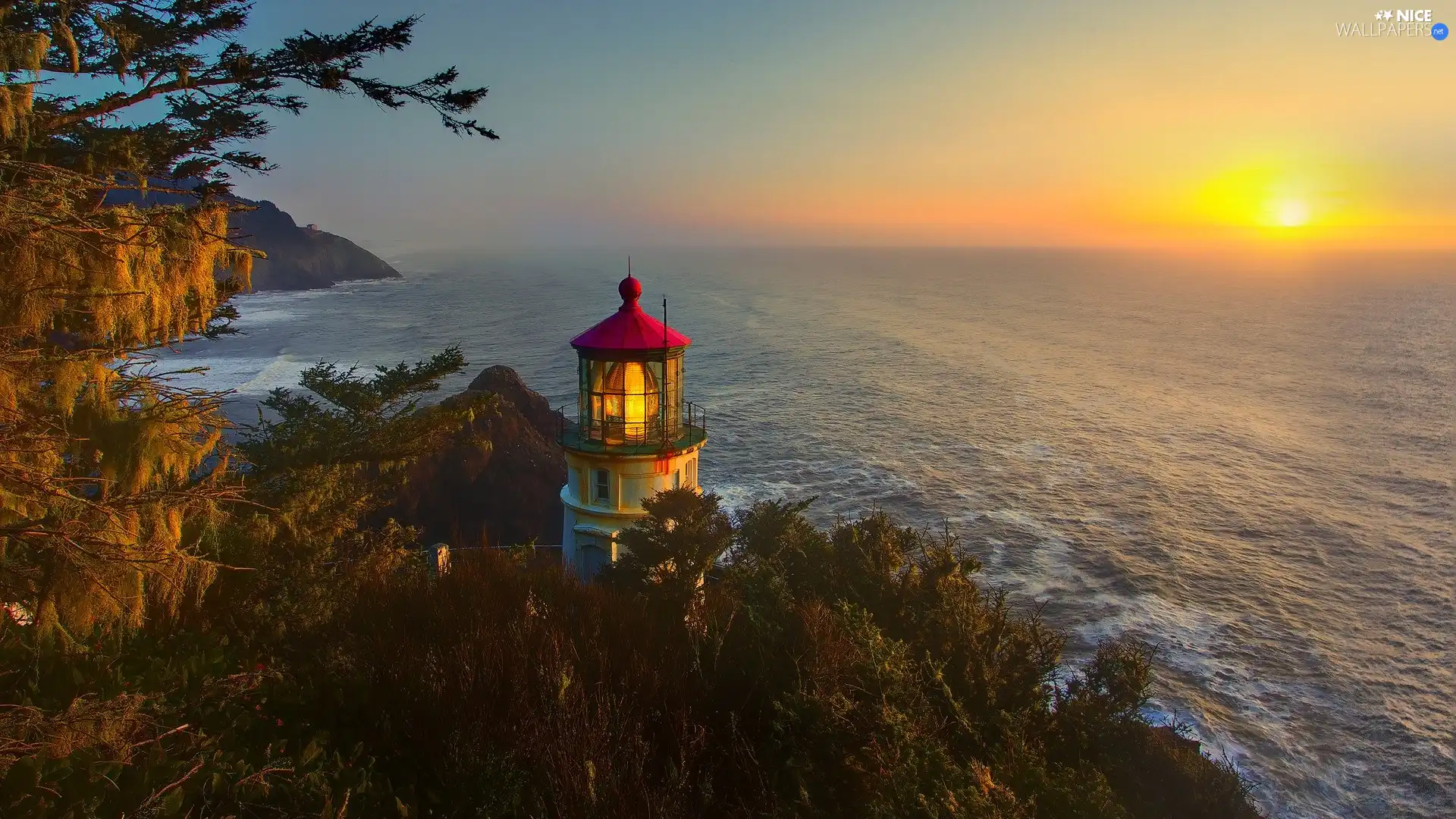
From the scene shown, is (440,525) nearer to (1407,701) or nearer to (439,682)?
(439,682)

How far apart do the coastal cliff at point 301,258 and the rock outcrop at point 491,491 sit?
11623cm

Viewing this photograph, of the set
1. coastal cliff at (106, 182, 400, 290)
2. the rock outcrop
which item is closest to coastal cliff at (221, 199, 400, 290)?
coastal cliff at (106, 182, 400, 290)

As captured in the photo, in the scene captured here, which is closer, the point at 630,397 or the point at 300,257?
the point at 630,397

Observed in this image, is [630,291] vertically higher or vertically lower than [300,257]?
lower

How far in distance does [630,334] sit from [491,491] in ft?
50.3

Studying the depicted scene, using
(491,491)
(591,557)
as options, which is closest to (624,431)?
(591,557)

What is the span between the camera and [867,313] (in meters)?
89.1

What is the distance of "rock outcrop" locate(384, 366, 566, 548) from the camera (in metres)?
24.4

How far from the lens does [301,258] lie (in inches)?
5502

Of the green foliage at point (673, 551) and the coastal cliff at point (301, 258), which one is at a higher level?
the coastal cliff at point (301, 258)

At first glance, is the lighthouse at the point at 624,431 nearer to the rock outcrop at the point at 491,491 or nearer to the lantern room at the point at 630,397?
Result: the lantern room at the point at 630,397

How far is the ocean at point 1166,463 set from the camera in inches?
671

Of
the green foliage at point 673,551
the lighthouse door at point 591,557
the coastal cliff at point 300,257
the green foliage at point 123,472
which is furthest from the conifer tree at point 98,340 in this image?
the coastal cliff at point 300,257

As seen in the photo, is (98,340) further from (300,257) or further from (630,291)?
(300,257)
